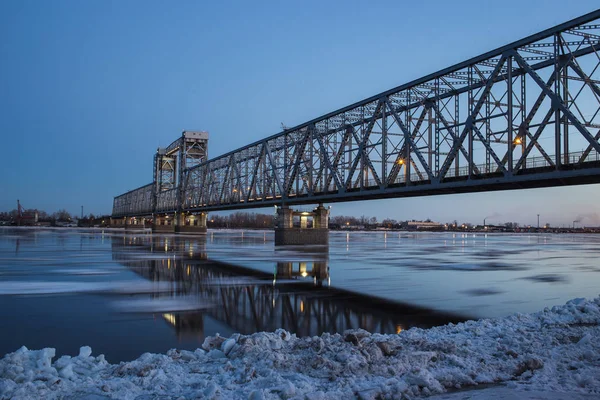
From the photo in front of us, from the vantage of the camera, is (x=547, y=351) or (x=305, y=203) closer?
(x=547, y=351)

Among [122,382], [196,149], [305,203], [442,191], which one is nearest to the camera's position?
[122,382]

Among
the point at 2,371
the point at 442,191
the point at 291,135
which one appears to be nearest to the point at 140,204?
the point at 291,135

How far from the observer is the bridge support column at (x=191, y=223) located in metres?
106

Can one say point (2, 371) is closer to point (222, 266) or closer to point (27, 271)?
point (27, 271)

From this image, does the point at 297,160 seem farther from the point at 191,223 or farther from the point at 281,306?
the point at 191,223

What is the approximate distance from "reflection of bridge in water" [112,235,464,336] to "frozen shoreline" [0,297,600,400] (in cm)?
267

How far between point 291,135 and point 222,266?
124 feet

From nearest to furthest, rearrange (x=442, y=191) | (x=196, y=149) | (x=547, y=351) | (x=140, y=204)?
(x=547, y=351) → (x=442, y=191) → (x=196, y=149) → (x=140, y=204)

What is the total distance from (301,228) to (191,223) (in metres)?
62.7

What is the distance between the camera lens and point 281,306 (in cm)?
1524

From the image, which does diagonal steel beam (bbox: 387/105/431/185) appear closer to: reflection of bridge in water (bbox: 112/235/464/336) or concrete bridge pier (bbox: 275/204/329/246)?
concrete bridge pier (bbox: 275/204/329/246)

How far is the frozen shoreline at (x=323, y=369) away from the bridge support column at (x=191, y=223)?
Result: 9682 cm

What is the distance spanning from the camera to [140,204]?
17712 cm

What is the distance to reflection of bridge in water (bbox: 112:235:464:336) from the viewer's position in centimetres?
1248
